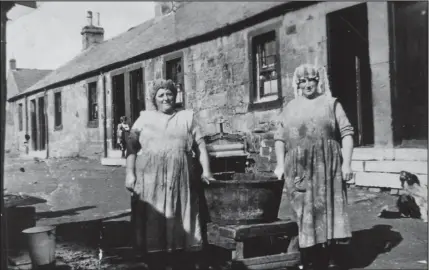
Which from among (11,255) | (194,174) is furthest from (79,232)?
(194,174)

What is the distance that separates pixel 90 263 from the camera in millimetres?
4734

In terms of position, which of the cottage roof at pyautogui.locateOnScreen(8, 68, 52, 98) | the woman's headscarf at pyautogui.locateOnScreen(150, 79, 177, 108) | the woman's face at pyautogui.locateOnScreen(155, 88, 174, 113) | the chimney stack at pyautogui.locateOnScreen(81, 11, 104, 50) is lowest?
the woman's face at pyautogui.locateOnScreen(155, 88, 174, 113)

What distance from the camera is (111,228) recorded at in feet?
21.1

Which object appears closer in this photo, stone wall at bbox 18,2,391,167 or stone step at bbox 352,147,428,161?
stone step at bbox 352,147,428,161

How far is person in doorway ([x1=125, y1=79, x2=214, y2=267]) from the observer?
4.04 meters

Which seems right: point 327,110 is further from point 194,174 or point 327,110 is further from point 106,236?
point 106,236

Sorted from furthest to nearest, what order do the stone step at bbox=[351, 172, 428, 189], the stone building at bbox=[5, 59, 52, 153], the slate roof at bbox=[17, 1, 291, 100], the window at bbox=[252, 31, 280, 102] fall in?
the stone building at bbox=[5, 59, 52, 153]
the slate roof at bbox=[17, 1, 291, 100]
the window at bbox=[252, 31, 280, 102]
the stone step at bbox=[351, 172, 428, 189]

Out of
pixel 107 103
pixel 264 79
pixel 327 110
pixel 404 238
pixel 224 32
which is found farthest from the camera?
pixel 107 103

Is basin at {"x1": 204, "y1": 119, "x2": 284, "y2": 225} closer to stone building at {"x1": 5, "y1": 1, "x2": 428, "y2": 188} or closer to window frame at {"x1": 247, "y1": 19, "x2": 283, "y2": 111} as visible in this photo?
stone building at {"x1": 5, "y1": 1, "x2": 428, "y2": 188}

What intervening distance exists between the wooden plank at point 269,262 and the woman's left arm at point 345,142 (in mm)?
900

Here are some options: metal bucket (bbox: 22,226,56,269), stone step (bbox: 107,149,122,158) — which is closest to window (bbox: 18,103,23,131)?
stone step (bbox: 107,149,122,158)

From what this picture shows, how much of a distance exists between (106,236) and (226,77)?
19.6 ft

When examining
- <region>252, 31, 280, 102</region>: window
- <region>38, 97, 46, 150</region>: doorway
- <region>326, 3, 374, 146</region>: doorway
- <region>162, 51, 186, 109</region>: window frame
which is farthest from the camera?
<region>38, 97, 46, 150</region>: doorway

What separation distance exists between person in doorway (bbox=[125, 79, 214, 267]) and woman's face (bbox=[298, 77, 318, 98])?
1112 mm
